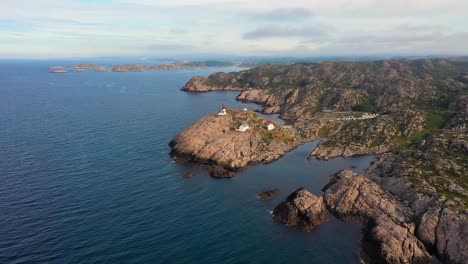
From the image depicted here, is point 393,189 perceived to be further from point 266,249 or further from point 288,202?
point 266,249

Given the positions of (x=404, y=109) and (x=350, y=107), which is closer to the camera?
(x=404, y=109)

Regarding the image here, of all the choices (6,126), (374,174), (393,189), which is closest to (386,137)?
(374,174)

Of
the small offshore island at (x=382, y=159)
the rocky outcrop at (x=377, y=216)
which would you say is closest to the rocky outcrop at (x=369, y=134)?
the small offshore island at (x=382, y=159)

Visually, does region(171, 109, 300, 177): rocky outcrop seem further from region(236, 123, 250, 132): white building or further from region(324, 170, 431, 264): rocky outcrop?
region(324, 170, 431, 264): rocky outcrop

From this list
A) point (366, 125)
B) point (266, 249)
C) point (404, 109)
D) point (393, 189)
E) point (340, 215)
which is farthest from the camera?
point (404, 109)

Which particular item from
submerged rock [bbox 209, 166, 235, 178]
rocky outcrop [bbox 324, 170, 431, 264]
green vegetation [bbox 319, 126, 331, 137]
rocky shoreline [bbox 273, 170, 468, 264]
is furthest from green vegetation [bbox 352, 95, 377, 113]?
submerged rock [bbox 209, 166, 235, 178]

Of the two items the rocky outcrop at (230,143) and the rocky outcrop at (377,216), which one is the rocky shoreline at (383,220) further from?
the rocky outcrop at (230,143)
